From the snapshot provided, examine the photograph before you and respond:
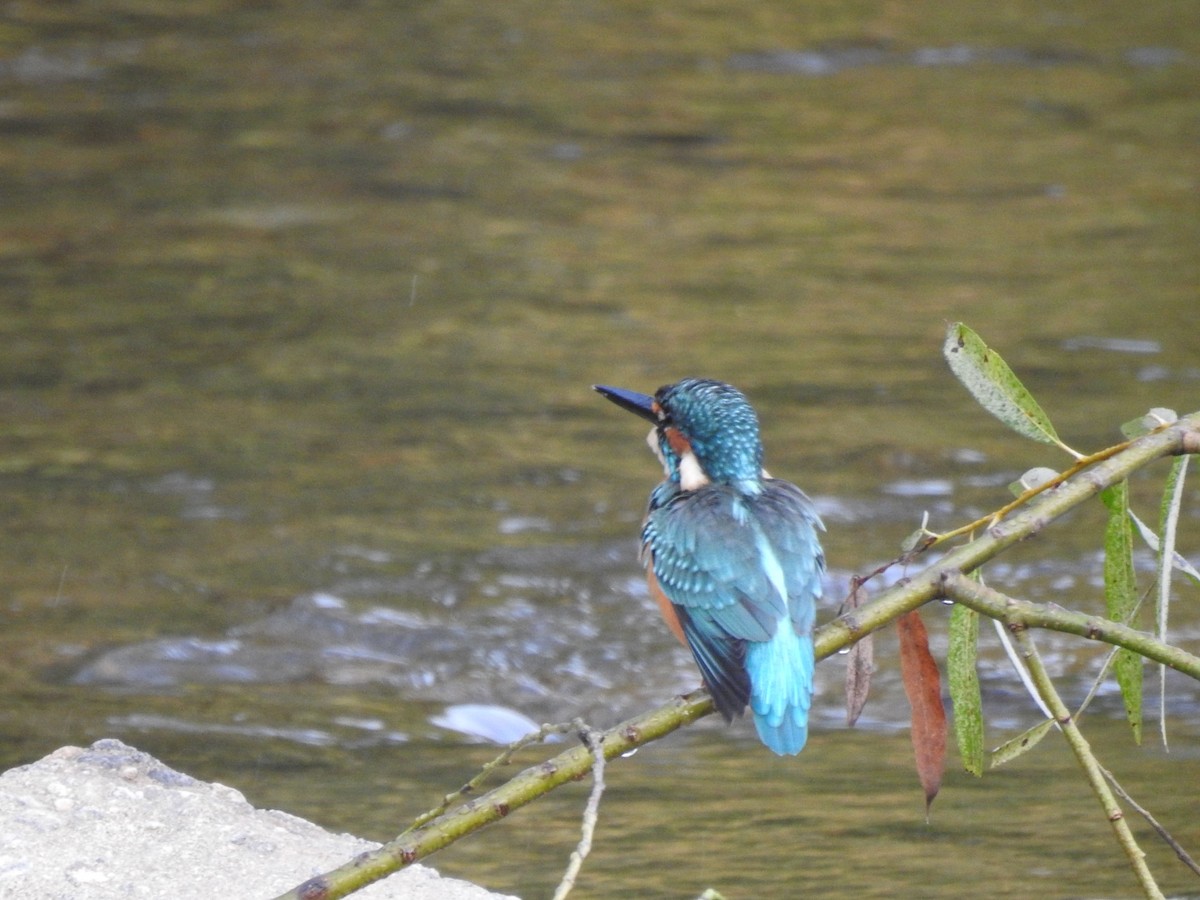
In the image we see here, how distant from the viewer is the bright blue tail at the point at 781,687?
2.71 metres

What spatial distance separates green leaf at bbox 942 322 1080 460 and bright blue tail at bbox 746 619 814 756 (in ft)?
1.55

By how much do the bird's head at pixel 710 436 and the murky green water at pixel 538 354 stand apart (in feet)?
2.71

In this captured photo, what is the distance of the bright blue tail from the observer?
8.91ft

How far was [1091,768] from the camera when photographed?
2279mm

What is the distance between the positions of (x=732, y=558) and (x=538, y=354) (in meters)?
4.57

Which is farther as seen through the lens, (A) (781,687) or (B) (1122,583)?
(A) (781,687)

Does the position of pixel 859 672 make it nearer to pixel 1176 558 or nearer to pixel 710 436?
pixel 1176 558

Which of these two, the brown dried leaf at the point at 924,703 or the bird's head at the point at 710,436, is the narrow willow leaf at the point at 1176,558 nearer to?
the brown dried leaf at the point at 924,703

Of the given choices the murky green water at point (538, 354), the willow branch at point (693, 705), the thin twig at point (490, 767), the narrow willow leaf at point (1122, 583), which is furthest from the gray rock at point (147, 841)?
the narrow willow leaf at point (1122, 583)

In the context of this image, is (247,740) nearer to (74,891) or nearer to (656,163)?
(74,891)

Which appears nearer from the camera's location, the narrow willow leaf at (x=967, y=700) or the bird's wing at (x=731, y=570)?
the narrow willow leaf at (x=967, y=700)

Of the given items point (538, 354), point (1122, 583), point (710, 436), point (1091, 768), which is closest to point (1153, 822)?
point (1091, 768)

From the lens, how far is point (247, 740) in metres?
4.50

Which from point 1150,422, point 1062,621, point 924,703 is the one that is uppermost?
point 1150,422
